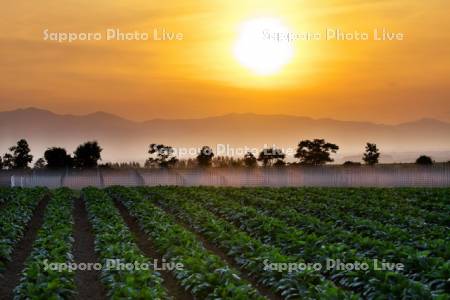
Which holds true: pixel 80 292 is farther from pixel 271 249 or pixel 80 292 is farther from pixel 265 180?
pixel 265 180

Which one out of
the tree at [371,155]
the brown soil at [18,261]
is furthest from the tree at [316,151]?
the brown soil at [18,261]

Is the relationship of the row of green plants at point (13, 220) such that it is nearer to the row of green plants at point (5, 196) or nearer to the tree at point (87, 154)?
the row of green plants at point (5, 196)

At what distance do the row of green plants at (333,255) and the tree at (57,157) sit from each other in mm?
50923

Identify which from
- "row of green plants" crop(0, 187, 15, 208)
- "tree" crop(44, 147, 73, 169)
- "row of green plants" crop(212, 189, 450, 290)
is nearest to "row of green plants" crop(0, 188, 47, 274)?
"row of green plants" crop(0, 187, 15, 208)

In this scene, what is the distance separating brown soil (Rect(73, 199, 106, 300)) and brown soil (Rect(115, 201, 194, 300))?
1404mm

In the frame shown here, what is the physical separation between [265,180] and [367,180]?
26.1 feet

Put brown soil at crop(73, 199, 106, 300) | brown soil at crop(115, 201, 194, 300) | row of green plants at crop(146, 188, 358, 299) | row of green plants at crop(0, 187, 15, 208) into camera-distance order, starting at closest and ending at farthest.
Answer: row of green plants at crop(146, 188, 358, 299) < brown soil at crop(115, 201, 194, 300) < brown soil at crop(73, 199, 106, 300) < row of green plants at crop(0, 187, 15, 208)

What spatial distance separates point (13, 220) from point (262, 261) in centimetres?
1243

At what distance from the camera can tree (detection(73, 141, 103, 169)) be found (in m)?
74.5

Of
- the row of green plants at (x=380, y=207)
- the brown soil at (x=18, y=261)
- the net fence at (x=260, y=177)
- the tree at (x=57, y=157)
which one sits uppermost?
the tree at (x=57, y=157)

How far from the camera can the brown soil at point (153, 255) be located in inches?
564

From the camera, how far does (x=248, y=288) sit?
12.0 metres

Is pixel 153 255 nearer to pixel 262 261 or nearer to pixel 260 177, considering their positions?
pixel 262 261

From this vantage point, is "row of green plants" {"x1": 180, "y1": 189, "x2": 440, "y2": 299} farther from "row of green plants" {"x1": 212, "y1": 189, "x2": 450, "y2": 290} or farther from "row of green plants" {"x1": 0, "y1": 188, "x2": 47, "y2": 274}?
"row of green plants" {"x1": 0, "y1": 188, "x2": 47, "y2": 274}
